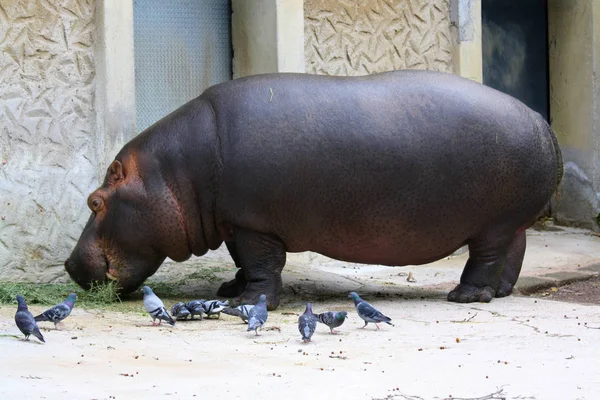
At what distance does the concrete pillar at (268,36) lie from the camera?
9.01m

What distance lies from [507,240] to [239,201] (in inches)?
70.4

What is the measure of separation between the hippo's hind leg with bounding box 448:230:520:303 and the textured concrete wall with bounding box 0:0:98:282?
9.10 ft

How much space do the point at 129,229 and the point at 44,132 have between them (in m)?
1.42

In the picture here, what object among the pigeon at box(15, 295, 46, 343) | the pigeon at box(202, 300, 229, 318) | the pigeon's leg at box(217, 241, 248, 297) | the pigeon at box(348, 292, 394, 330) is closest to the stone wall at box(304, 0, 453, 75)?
the pigeon's leg at box(217, 241, 248, 297)

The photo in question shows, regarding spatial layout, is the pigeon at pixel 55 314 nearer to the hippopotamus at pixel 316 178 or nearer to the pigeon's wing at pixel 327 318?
the hippopotamus at pixel 316 178

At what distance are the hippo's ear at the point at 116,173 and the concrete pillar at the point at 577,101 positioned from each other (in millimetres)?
5858

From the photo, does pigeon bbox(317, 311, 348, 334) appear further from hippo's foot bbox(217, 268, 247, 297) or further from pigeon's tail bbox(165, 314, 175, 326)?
hippo's foot bbox(217, 268, 247, 297)

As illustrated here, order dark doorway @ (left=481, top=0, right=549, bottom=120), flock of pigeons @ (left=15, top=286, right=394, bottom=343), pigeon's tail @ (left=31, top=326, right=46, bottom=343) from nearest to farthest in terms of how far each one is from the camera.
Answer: pigeon's tail @ (left=31, top=326, right=46, bottom=343) < flock of pigeons @ (left=15, top=286, right=394, bottom=343) < dark doorway @ (left=481, top=0, right=549, bottom=120)

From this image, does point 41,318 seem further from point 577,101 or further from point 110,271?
point 577,101

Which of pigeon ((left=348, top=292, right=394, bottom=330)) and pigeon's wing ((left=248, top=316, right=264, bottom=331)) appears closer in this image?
pigeon's wing ((left=248, top=316, right=264, bottom=331))

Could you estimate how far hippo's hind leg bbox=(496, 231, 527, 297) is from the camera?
25.3ft

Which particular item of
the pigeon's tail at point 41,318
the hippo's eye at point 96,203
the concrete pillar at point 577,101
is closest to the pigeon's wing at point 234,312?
the pigeon's tail at point 41,318

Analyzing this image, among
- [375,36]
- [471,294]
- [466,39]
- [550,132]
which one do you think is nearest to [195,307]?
[471,294]

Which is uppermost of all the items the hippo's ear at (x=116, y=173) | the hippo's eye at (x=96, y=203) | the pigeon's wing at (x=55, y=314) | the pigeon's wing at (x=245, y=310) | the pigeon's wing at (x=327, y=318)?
the hippo's ear at (x=116, y=173)
